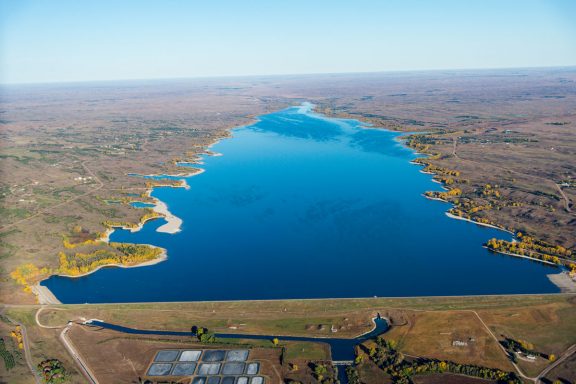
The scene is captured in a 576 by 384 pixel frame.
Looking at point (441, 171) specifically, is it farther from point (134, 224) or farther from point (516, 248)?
point (134, 224)

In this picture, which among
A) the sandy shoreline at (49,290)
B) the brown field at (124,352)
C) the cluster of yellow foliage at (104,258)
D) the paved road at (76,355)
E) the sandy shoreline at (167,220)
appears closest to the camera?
the paved road at (76,355)

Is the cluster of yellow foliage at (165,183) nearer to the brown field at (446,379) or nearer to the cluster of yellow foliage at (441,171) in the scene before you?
the cluster of yellow foliage at (441,171)

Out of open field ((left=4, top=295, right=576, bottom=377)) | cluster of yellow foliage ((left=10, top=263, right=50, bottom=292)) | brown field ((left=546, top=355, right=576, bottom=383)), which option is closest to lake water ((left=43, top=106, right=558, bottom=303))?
cluster of yellow foliage ((left=10, top=263, right=50, bottom=292))

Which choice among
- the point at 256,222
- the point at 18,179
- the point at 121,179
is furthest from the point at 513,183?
the point at 18,179

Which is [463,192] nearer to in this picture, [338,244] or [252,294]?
[338,244]

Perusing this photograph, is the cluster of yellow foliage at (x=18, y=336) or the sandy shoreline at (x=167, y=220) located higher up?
the sandy shoreline at (x=167, y=220)

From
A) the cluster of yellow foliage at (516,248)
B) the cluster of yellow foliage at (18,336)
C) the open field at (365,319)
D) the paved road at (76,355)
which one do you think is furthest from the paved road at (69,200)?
the cluster of yellow foliage at (516,248)
